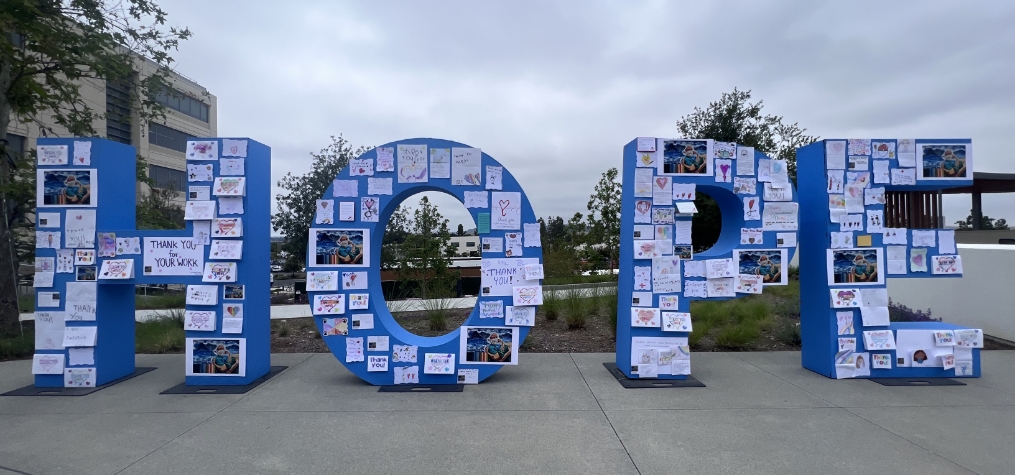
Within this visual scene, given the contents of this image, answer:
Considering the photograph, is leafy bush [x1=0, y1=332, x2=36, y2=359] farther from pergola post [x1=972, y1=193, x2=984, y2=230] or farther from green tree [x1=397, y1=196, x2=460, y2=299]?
pergola post [x1=972, y1=193, x2=984, y2=230]

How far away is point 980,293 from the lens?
9859 millimetres

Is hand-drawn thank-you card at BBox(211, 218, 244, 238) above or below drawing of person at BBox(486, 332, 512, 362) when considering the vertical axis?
above

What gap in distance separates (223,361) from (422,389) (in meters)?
2.42

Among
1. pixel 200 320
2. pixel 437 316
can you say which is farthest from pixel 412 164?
pixel 437 316

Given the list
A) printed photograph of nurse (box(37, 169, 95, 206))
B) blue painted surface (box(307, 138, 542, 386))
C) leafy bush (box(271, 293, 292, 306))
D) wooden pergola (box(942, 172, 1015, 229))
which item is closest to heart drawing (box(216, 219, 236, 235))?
blue painted surface (box(307, 138, 542, 386))

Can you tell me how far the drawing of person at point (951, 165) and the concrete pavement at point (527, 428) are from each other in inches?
102

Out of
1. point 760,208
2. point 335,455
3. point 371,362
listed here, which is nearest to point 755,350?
point 760,208

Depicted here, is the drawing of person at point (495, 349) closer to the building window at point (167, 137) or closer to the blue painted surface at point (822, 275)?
the blue painted surface at point (822, 275)

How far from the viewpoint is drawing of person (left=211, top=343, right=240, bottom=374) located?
685 centimetres

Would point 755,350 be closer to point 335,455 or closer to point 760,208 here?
point 760,208

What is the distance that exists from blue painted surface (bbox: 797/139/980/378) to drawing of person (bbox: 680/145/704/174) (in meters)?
1.63

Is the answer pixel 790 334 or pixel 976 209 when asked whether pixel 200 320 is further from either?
pixel 976 209

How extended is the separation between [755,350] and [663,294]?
3188 mm

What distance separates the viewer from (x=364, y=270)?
22.6 ft
